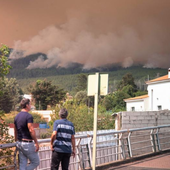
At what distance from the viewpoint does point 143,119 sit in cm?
2703

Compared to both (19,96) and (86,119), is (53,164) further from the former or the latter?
(19,96)

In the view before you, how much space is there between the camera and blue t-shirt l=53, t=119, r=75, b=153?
893 cm

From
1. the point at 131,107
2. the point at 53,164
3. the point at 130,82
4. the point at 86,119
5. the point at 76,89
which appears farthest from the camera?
the point at 76,89

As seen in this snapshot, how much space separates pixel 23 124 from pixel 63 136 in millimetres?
1125

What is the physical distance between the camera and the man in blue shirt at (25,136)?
27.0 ft

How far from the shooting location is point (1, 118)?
1430 cm

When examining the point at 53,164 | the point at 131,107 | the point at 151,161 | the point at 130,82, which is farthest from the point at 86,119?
the point at 130,82

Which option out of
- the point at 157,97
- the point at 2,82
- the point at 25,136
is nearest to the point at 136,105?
the point at 157,97

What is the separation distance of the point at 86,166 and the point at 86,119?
59.3 meters

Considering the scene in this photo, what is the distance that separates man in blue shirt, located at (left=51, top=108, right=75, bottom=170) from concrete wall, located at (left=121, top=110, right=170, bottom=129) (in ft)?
52.2

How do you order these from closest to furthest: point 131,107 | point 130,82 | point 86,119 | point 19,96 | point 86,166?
point 86,166
point 86,119
point 131,107
point 130,82
point 19,96

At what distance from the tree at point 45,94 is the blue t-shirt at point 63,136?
13425 cm

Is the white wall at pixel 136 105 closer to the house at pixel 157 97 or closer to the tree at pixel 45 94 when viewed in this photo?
the house at pixel 157 97

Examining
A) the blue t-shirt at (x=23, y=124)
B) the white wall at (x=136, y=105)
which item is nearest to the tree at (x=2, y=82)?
the blue t-shirt at (x=23, y=124)
